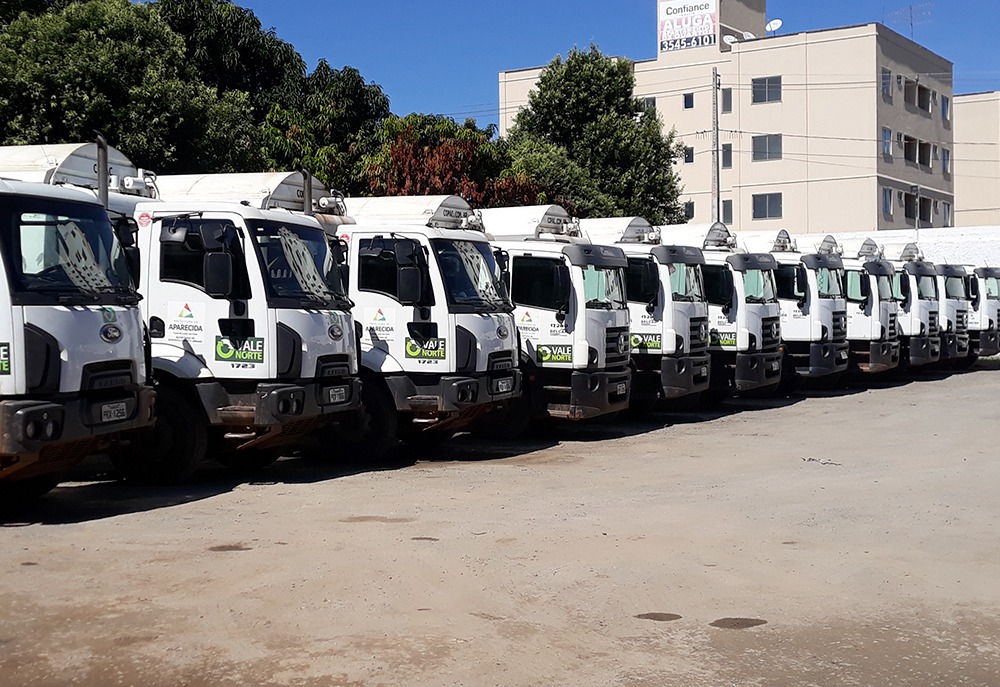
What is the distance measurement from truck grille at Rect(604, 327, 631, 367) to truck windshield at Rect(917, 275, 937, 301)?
14011 millimetres

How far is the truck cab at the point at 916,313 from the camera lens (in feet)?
88.5

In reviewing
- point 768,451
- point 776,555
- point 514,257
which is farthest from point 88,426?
point 768,451

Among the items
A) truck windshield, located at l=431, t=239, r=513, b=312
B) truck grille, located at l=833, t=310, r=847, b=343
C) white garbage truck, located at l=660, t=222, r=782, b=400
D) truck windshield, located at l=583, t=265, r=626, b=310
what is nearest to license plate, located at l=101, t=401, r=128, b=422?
truck windshield, located at l=431, t=239, r=513, b=312

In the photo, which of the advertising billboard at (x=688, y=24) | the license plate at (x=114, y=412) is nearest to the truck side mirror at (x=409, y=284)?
the license plate at (x=114, y=412)

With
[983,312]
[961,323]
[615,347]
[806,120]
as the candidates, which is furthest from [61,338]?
[806,120]

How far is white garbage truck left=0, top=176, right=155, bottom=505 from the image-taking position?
882 centimetres

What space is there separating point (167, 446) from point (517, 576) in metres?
4.86

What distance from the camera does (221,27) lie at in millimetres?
38500

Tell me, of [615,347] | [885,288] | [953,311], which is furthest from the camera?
[953,311]

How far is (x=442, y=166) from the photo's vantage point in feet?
92.6

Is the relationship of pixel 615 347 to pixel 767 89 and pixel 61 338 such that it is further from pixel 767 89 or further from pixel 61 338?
pixel 767 89

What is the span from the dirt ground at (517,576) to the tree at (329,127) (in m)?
18.6

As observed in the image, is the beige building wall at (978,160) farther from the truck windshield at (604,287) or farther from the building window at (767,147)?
the truck windshield at (604,287)

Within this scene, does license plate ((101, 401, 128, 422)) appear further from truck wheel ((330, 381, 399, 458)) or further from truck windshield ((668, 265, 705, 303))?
truck windshield ((668, 265, 705, 303))
